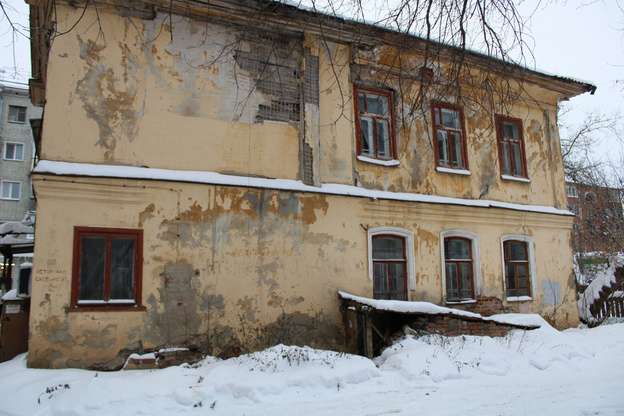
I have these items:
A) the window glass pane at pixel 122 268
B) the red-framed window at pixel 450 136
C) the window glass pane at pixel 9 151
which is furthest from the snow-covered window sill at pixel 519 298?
the window glass pane at pixel 9 151

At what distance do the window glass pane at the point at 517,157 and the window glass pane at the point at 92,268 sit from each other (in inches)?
391

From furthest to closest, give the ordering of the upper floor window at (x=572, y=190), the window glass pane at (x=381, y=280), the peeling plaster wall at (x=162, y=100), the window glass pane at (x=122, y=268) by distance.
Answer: the upper floor window at (x=572, y=190), the window glass pane at (x=381, y=280), the peeling plaster wall at (x=162, y=100), the window glass pane at (x=122, y=268)

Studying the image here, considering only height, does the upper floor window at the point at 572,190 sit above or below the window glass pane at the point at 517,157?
above

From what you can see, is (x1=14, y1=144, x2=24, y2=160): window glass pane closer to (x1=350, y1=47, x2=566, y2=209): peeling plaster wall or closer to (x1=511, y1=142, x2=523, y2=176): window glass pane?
(x1=350, y1=47, x2=566, y2=209): peeling plaster wall

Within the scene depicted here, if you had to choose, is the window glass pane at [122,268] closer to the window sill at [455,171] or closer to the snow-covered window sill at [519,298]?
the window sill at [455,171]

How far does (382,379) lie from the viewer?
6098mm

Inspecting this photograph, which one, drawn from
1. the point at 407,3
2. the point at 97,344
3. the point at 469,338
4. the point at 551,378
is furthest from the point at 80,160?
the point at 551,378

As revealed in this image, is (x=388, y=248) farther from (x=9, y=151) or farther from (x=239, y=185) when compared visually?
(x=9, y=151)

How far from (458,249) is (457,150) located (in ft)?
7.93

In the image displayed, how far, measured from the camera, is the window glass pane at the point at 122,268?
23.3 feet

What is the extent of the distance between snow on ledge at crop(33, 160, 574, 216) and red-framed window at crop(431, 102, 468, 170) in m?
1.01

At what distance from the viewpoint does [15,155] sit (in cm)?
2830

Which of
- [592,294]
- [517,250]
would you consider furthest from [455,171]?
[592,294]

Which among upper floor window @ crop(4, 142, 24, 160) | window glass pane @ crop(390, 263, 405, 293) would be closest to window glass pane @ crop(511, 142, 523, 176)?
window glass pane @ crop(390, 263, 405, 293)
